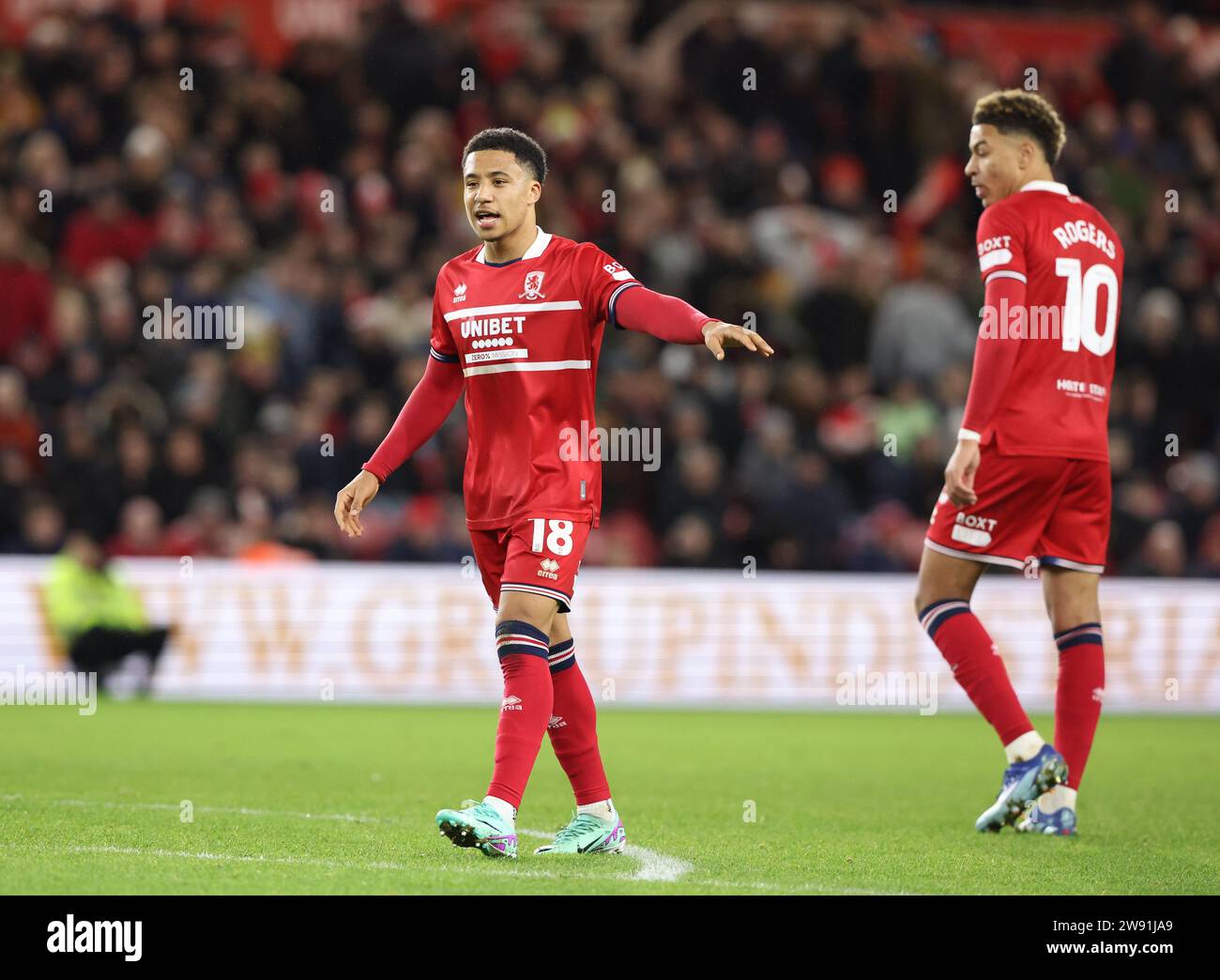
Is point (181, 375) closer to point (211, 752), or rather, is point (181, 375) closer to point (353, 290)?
point (353, 290)

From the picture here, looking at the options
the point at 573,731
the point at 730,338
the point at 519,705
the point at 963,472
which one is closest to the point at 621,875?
the point at 519,705

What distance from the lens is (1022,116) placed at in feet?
21.7

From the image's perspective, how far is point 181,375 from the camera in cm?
1377

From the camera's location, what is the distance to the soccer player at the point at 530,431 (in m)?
5.41

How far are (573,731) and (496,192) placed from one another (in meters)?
1.70

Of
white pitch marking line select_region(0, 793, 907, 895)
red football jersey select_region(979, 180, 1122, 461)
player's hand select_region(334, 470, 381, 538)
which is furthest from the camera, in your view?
red football jersey select_region(979, 180, 1122, 461)

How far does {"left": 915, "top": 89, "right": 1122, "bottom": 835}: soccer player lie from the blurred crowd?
6844 mm

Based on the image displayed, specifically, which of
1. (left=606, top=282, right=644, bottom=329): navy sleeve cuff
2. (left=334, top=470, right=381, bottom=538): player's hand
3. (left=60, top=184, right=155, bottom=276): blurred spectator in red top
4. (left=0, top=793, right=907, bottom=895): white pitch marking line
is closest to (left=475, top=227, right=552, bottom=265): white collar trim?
(left=606, top=282, right=644, bottom=329): navy sleeve cuff

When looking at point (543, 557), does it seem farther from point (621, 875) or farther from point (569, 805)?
point (569, 805)

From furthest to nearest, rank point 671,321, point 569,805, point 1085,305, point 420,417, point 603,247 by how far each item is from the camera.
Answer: point 603,247 → point 569,805 → point 1085,305 → point 420,417 → point 671,321

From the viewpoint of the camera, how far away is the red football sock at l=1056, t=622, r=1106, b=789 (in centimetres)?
655

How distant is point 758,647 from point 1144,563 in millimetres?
3188

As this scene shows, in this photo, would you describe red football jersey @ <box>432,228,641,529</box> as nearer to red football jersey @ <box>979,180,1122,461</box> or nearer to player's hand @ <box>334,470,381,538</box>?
player's hand @ <box>334,470,381,538</box>

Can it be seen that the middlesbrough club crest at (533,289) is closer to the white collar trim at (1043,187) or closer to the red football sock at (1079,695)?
the white collar trim at (1043,187)
